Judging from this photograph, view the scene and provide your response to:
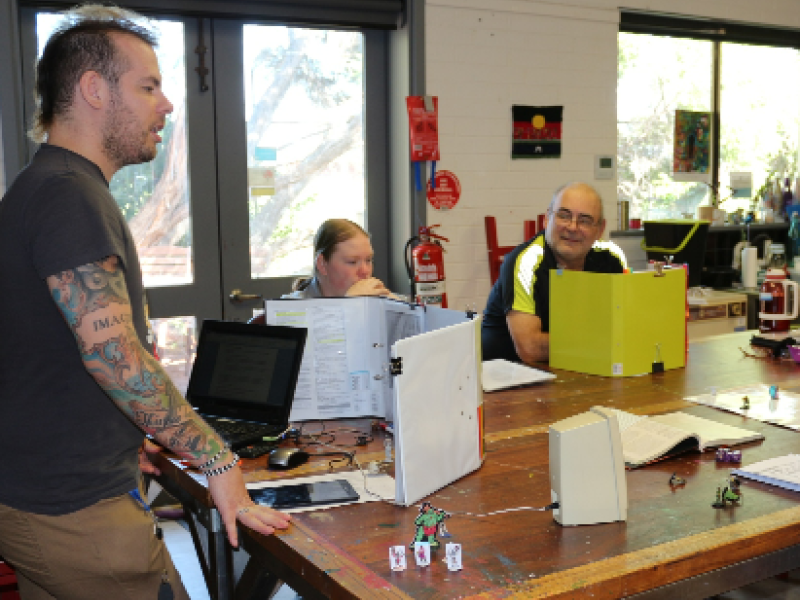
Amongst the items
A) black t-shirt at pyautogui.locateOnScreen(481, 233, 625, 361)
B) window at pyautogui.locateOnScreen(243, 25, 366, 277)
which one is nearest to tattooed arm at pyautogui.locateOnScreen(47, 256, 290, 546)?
black t-shirt at pyautogui.locateOnScreen(481, 233, 625, 361)

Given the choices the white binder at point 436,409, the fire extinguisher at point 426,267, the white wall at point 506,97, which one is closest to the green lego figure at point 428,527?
the white binder at point 436,409

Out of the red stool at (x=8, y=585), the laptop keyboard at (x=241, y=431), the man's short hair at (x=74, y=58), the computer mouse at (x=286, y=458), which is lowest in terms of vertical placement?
the red stool at (x=8, y=585)

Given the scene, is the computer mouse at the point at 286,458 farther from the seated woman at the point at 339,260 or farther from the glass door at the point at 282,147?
the glass door at the point at 282,147

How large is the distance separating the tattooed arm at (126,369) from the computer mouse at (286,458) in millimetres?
325

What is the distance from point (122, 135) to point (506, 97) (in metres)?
3.29

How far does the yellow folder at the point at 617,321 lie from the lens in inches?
108

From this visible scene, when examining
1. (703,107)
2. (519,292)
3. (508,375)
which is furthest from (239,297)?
(703,107)

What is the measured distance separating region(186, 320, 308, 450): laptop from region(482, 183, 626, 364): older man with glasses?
1258 mm

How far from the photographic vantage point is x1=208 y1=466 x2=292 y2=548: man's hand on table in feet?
4.97

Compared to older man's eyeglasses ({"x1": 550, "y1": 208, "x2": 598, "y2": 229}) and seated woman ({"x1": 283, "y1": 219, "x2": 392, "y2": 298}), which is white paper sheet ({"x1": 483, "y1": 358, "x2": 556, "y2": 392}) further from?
older man's eyeglasses ({"x1": 550, "y1": 208, "x2": 598, "y2": 229})

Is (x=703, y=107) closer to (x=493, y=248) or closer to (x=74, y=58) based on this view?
(x=493, y=248)

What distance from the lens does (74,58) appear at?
1507 mm

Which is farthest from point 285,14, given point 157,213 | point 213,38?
point 157,213

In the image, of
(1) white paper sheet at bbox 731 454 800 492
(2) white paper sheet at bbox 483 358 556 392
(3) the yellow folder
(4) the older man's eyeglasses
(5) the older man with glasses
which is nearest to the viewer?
(1) white paper sheet at bbox 731 454 800 492
